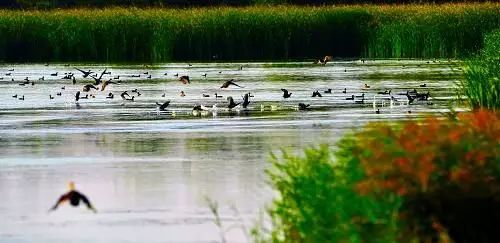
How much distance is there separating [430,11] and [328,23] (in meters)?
3.36

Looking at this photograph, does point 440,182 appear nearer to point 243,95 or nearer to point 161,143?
point 161,143

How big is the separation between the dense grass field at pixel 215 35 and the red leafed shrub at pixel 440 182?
40826 mm

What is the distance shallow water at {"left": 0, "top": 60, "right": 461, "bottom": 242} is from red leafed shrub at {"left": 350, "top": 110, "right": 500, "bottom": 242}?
115 inches

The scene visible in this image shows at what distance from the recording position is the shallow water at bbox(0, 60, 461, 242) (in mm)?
13578

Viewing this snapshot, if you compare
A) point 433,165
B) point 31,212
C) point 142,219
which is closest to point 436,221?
point 433,165

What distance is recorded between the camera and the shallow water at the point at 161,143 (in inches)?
535

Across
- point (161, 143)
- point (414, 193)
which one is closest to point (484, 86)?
point (161, 143)

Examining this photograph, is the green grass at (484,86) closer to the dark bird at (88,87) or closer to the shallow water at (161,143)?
the shallow water at (161,143)

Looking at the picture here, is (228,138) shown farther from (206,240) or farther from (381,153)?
(381,153)

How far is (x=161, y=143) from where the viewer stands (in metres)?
21.4

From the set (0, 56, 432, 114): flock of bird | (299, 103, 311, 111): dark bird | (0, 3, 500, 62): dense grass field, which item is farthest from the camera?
(0, 3, 500, 62): dense grass field

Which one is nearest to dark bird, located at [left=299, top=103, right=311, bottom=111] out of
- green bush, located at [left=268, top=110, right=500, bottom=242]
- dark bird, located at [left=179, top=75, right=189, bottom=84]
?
dark bird, located at [left=179, top=75, right=189, bottom=84]

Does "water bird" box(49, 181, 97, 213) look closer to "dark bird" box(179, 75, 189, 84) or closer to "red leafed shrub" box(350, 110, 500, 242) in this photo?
"red leafed shrub" box(350, 110, 500, 242)

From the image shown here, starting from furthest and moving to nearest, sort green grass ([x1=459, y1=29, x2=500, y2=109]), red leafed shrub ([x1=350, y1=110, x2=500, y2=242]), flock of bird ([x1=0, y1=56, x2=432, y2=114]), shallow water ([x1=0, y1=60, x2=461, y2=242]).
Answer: flock of bird ([x1=0, y1=56, x2=432, y2=114]) < green grass ([x1=459, y1=29, x2=500, y2=109]) < shallow water ([x1=0, y1=60, x2=461, y2=242]) < red leafed shrub ([x1=350, y1=110, x2=500, y2=242])
